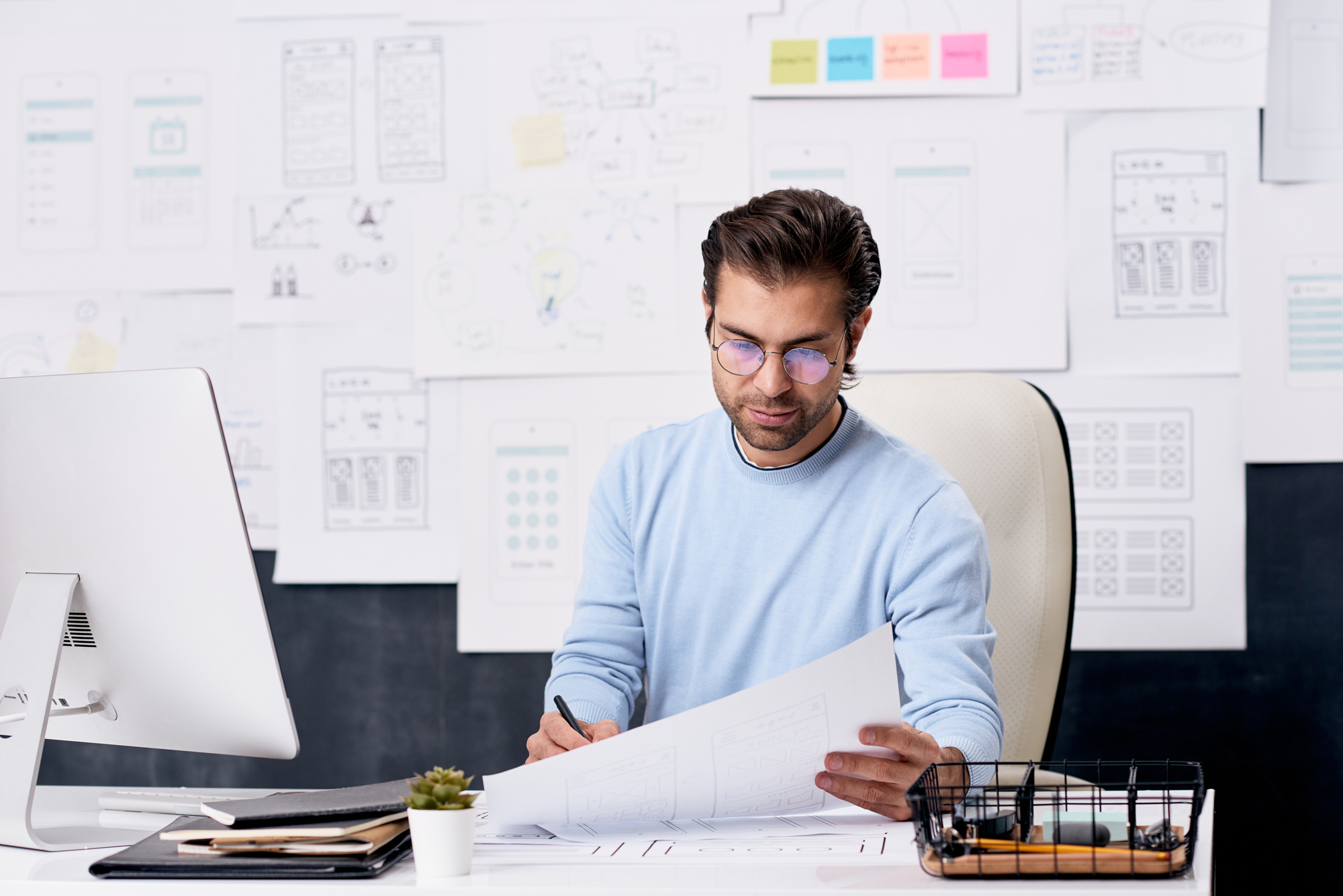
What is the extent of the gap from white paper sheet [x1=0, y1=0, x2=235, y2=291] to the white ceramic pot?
5.55 ft

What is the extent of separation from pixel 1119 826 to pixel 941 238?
1448 millimetres

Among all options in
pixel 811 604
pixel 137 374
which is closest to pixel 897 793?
pixel 811 604

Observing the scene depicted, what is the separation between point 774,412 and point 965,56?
1100 millimetres

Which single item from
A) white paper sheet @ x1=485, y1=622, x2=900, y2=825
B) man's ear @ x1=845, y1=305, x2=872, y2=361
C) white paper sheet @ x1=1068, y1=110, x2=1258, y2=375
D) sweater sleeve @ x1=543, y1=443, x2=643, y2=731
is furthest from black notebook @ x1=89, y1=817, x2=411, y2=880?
white paper sheet @ x1=1068, y1=110, x2=1258, y2=375

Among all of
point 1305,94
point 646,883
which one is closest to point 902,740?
point 646,883

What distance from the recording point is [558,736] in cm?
115

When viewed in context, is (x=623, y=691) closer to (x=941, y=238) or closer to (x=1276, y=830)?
(x=941, y=238)

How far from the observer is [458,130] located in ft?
7.18

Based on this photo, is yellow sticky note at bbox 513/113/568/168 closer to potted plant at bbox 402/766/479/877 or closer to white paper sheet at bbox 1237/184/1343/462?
white paper sheet at bbox 1237/184/1343/462

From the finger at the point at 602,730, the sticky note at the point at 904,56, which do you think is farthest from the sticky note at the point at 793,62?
the finger at the point at 602,730

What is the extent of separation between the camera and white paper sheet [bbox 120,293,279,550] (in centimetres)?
224

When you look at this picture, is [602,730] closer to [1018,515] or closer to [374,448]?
[1018,515]

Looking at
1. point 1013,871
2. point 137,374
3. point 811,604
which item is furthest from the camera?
point 811,604

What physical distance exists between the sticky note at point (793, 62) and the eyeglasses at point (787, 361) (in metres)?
1.00
